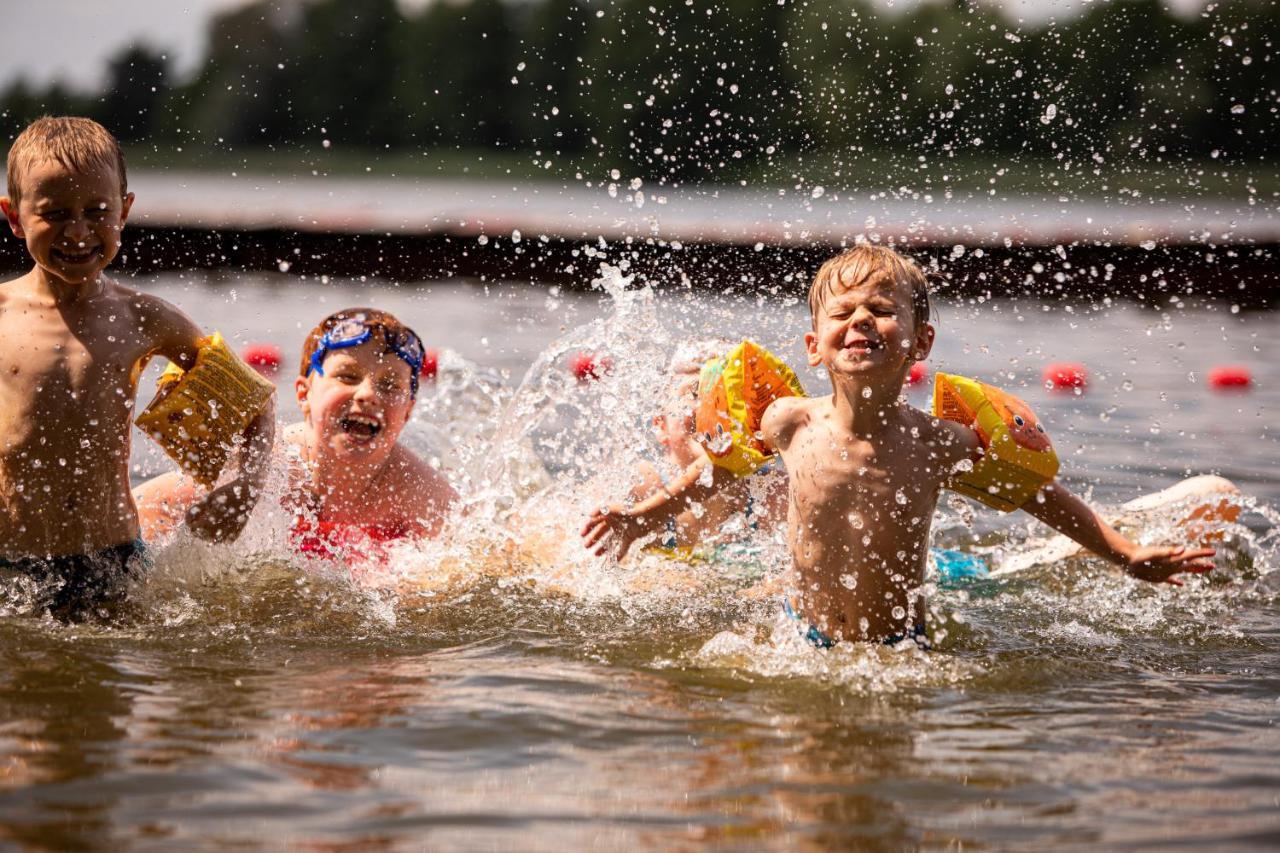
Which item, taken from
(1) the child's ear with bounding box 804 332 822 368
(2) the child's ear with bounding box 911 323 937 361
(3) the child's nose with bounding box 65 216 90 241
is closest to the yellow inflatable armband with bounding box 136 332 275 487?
(3) the child's nose with bounding box 65 216 90 241

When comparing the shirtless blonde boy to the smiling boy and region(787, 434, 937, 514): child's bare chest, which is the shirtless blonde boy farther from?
region(787, 434, 937, 514): child's bare chest

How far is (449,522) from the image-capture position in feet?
18.8

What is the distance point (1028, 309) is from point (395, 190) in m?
23.6

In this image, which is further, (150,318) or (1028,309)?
(1028,309)

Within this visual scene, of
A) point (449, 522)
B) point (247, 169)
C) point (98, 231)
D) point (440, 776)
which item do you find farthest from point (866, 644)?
point (247, 169)

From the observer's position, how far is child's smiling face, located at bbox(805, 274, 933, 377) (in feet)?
13.2

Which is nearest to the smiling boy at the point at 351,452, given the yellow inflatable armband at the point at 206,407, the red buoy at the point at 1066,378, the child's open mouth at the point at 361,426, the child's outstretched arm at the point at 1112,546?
the child's open mouth at the point at 361,426

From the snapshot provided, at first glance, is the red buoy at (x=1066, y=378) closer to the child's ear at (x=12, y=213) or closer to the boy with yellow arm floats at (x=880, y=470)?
the boy with yellow arm floats at (x=880, y=470)

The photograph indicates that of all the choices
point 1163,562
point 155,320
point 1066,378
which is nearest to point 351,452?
point 155,320

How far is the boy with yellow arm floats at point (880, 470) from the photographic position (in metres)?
4.08

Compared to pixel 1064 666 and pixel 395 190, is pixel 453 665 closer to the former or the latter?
pixel 1064 666

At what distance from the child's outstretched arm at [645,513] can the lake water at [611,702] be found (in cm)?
31

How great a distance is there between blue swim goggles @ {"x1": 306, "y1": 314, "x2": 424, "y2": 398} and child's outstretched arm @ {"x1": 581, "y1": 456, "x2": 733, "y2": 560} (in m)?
1.45

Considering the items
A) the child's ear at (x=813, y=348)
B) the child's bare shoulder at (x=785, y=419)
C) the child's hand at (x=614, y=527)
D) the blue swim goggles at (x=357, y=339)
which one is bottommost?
the child's hand at (x=614, y=527)
